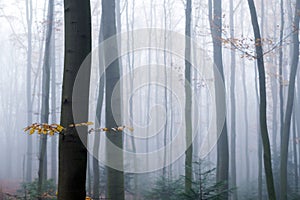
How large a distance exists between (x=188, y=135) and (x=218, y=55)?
2811 mm

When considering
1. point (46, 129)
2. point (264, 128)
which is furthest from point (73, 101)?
point (264, 128)

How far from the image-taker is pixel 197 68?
64.4 ft

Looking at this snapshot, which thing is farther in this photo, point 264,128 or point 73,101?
point 264,128

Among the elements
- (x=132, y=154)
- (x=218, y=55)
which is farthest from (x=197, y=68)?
(x=218, y=55)

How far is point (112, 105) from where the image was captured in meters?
6.26

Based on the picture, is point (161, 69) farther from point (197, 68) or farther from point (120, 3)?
point (120, 3)

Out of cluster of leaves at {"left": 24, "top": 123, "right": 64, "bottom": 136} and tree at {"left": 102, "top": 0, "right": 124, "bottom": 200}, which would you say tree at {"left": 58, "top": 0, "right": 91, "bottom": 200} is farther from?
tree at {"left": 102, "top": 0, "right": 124, "bottom": 200}

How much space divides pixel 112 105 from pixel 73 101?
3.44 metres

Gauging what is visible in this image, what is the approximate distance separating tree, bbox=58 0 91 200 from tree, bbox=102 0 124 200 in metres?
2.96

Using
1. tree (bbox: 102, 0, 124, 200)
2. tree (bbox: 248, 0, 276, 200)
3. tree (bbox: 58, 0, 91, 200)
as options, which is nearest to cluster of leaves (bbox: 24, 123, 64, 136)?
tree (bbox: 58, 0, 91, 200)


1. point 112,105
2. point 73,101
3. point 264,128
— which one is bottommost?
point 264,128

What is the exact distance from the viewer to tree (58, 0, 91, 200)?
2723 mm

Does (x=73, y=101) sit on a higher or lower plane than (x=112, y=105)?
lower

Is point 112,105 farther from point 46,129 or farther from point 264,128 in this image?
point 46,129
